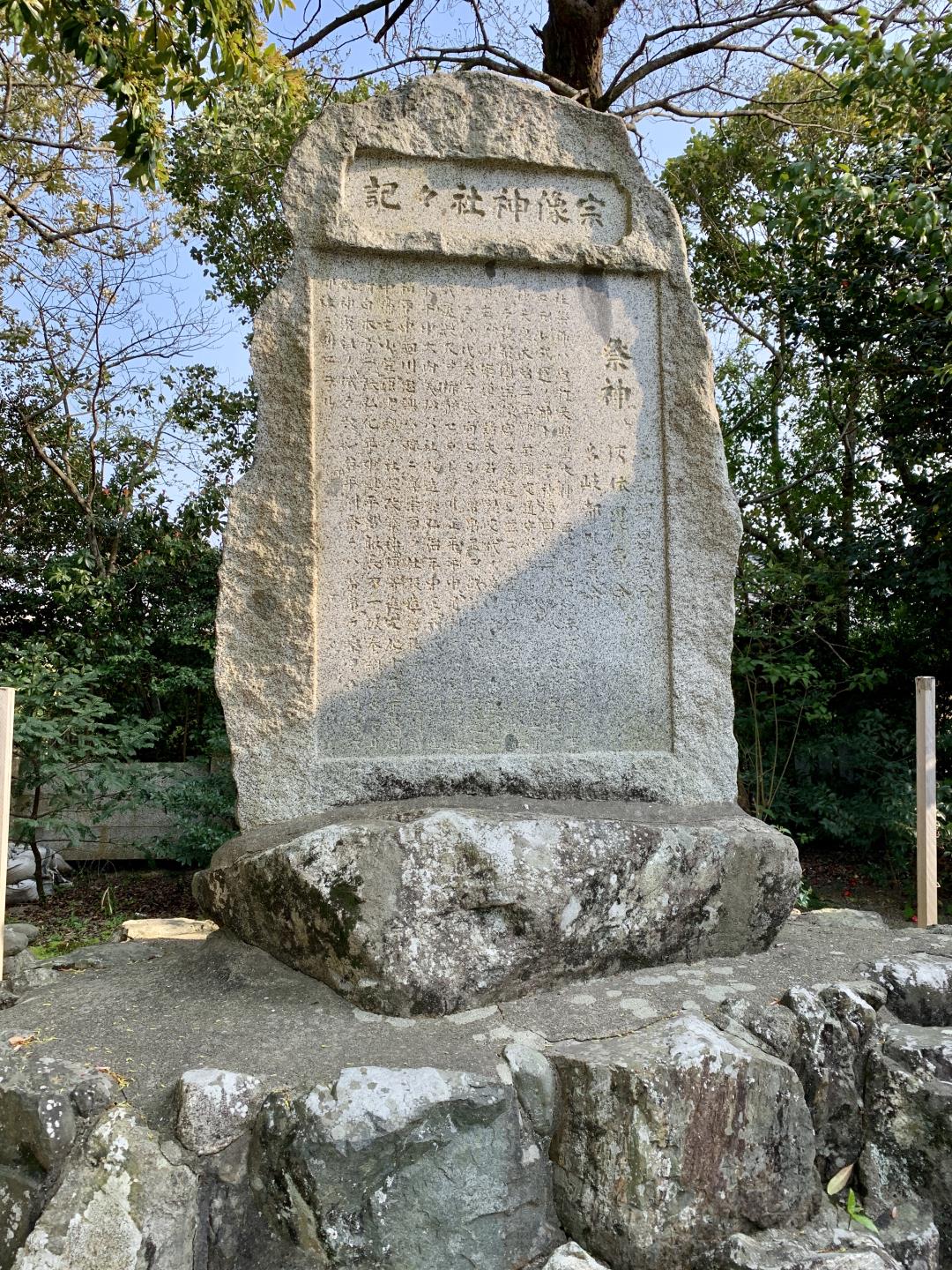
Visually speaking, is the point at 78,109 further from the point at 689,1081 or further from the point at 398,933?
the point at 689,1081

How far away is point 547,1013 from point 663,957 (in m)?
0.46

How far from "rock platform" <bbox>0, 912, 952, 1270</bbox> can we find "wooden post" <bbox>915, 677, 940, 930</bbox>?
114 centimetres

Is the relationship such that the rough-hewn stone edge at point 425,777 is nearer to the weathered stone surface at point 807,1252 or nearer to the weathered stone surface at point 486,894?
the weathered stone surface at point 486,894

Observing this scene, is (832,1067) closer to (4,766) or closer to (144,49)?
(4,766)

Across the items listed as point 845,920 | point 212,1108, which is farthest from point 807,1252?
point 845,920

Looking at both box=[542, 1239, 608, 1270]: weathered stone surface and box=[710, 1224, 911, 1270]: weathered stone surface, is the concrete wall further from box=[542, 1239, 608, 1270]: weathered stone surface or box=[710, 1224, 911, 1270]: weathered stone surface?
box=[710, 1224, 911, 1270]: weathered stone surface

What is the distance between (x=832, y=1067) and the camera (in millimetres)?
2213

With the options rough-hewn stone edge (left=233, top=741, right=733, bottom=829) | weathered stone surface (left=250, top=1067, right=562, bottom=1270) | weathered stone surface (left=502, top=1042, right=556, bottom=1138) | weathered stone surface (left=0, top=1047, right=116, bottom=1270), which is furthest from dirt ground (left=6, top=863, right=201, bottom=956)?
weathered stone surface (left=502, top=1042, right=556, bottom=1138)

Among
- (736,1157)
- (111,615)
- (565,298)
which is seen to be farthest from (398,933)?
(111,615)

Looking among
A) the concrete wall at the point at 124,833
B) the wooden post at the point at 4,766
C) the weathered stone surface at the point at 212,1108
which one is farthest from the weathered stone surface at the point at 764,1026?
the concrete wall at the point at 124,833

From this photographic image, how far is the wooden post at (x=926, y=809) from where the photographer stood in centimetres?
334

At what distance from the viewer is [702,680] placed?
9.90ft

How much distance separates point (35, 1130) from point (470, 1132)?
0.85 metres

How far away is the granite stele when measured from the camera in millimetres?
2766
